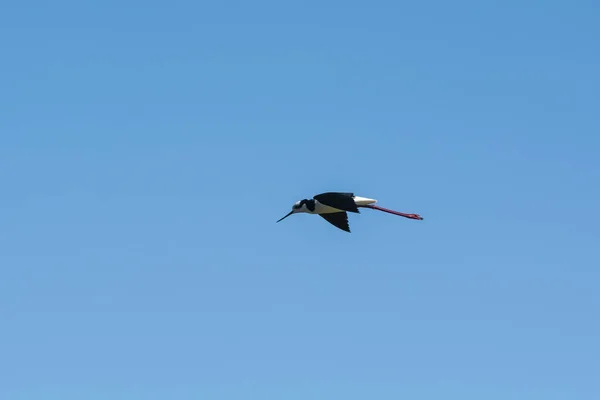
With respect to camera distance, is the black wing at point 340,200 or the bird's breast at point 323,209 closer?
the black wing at point 340,200

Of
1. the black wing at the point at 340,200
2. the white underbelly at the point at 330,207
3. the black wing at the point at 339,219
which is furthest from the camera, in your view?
the black wing at the point at 339,219

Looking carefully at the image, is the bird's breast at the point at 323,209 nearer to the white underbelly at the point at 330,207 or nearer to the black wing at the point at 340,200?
the white underbelly at the point at 330,207

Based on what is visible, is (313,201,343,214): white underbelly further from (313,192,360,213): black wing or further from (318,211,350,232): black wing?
(313,192,360,213): black wing

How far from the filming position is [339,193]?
129750mm

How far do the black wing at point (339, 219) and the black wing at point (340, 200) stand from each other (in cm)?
314

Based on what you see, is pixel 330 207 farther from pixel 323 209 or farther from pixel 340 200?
pixel 340 200

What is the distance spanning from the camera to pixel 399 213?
439 feet

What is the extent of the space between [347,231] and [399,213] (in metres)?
3.80

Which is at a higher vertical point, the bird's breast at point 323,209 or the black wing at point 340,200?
the bird's breast at point 323,209

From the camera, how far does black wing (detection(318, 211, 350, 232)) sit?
134 m

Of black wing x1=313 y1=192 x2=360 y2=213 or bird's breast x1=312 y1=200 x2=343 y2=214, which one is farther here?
bird's breast x1=312 y1=200 x2=343 y2=214

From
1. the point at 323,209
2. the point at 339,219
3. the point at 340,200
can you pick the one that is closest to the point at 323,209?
the point at 323,209

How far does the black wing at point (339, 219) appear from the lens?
13375 centimetres

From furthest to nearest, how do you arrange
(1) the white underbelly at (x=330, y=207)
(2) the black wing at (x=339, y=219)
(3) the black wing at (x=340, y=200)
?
(2) the black wing at (x=339, y=219) < (1) the white underbelly at (x=330, y=207) < (3) the black wing at (x=340, y=200)
